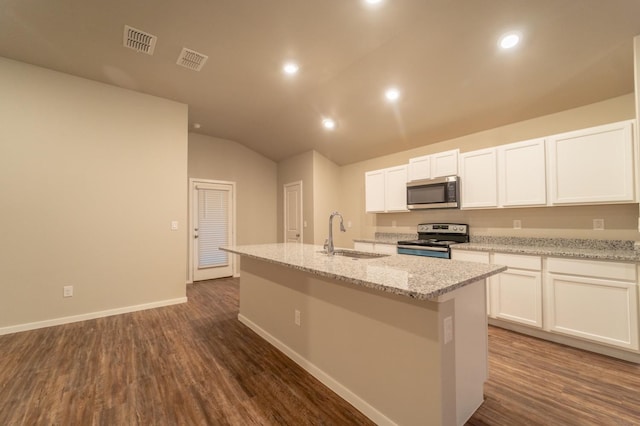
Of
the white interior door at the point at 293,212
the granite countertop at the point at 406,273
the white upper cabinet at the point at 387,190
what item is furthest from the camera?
the white interior door at the point at 293,212

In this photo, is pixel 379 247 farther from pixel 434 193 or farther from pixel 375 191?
pixel 434 193

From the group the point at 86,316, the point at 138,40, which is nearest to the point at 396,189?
the point at 138,40

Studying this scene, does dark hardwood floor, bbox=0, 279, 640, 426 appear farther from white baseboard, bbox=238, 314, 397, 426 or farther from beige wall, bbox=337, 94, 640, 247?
beige wall, bbox=337, 94, 640, 247

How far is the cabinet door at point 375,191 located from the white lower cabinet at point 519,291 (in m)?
1.93

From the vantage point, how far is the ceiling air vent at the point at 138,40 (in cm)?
262

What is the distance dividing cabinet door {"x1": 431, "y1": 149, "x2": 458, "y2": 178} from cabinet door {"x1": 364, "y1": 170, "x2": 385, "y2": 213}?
2.96 ft

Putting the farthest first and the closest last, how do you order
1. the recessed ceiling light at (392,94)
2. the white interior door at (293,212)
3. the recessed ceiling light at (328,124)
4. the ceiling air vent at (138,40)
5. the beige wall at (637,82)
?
the white interior door at (293,212) → the recessed ceiling light at (328,124) → the recessed ceiling light at (392,94) → the ceiling air vent at (138,40) → the beige wall at (637,82)

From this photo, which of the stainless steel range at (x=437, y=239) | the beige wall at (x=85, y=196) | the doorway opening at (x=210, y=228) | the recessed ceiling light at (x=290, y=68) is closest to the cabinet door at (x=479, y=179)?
the stainless steel range at (x=437, y=239)

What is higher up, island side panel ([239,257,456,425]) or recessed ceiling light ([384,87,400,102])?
recessed ceiling light ([384,87,400,102])

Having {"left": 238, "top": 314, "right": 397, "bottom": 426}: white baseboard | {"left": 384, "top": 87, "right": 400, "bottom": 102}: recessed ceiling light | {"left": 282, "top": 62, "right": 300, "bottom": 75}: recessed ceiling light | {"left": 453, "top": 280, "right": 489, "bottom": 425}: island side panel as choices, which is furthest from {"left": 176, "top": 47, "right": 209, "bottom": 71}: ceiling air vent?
{"left": 453, "top": 280, "right": 489, "bottom": 425}: island side panel

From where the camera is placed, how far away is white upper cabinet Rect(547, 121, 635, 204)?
242 centimetres

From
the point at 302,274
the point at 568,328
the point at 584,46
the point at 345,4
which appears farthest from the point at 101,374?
the point at 584,46

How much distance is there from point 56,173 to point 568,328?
571cm

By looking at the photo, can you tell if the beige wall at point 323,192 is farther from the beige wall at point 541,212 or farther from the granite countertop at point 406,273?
the granite countertop at point 406,273
